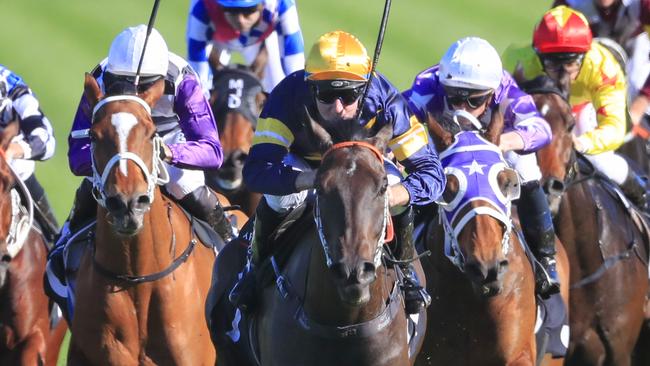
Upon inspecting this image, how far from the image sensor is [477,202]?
6234mm

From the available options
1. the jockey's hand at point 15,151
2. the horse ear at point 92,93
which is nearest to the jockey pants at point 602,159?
the jockey's hand at point 15,151

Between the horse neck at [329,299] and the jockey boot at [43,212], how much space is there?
306cm

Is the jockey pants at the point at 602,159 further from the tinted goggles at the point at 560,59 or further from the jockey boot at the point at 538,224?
the jockey boot at the point at 538,224

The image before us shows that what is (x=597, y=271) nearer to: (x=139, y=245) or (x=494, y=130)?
(x=494, y=130)

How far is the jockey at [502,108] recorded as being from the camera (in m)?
6.95

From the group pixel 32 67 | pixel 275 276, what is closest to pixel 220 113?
pixel 275 276

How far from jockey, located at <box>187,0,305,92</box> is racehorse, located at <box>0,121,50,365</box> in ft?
8.20

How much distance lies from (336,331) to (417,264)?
1167 mm

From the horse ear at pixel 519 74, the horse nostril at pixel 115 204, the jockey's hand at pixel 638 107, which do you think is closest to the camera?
the horse nostril at pixel 115 204

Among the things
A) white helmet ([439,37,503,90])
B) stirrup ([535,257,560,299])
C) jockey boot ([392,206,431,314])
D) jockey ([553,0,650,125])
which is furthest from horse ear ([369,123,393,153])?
jockey ([553,0,650,125])

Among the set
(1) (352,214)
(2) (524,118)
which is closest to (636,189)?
(2) (524,118)

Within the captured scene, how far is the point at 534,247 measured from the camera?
734 centimetres

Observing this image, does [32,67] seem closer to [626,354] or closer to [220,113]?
[220,113]

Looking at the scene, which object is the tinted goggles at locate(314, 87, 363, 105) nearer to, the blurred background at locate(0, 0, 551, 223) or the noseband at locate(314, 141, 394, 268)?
the noseband at locate(314, 141, 394, 268)
